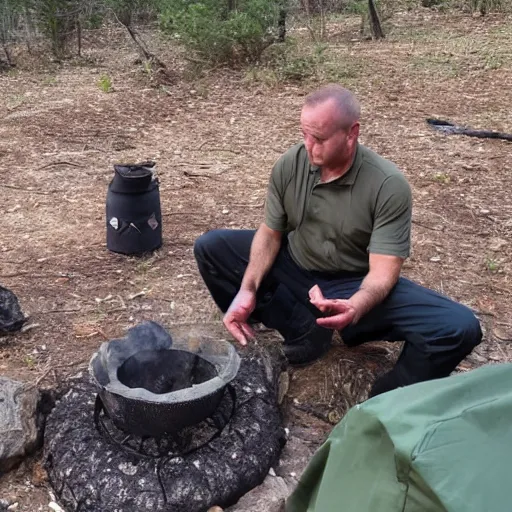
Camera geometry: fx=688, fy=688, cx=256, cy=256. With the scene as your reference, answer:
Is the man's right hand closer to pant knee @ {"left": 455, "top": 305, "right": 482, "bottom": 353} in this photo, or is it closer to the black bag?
pant knee @ {"left": 455, "top": 305, "right": 482, "bottom": 353}

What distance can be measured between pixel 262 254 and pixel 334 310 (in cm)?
61

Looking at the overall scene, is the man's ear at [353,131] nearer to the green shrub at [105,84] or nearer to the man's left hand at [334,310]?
the man's left hand at [334,310]

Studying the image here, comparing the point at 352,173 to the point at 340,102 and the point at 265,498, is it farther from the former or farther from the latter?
the point at 265,498

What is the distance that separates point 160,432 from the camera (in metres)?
2.47

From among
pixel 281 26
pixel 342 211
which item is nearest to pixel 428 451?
pixel 342 211

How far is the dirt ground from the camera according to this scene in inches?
143

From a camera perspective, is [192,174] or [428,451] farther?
[192,174]

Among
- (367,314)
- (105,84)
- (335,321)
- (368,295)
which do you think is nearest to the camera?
(335,321)

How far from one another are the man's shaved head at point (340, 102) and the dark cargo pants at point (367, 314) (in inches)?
27.5

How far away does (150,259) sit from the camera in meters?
4.34

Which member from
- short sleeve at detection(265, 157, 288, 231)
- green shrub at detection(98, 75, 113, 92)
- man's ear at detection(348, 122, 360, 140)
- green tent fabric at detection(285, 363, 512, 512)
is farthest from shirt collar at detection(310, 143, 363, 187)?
green shrub at detection(98, 75, 113, 92)

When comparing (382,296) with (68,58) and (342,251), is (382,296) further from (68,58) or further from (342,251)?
(68,58)

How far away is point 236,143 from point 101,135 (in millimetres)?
1334

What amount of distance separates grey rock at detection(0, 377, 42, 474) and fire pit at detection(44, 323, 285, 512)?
2.9 inches
